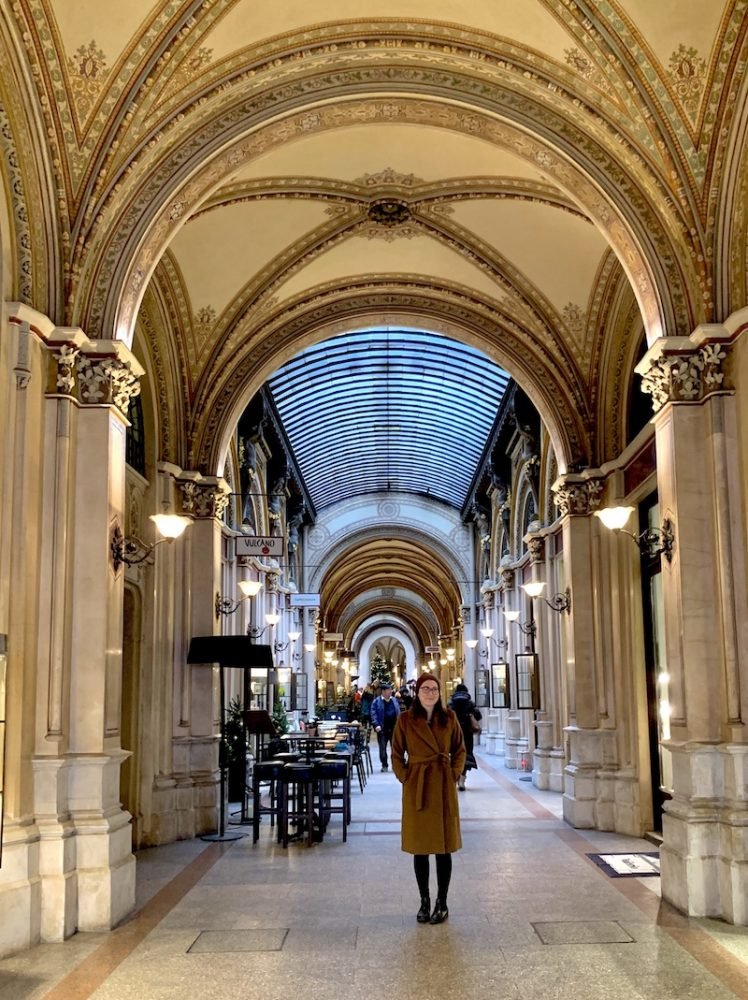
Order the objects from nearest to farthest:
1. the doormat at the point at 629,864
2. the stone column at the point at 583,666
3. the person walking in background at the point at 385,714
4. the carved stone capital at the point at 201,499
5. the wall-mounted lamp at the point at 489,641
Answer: the doormat at the point at 629,864, the stone column at the point at 583,666, the carved stone capital at the point at 201,499, the person walking in background at the point at 385,714, the wall-mounted lamp at the point at 489,641

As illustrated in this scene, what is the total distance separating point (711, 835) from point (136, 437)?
7311 mm

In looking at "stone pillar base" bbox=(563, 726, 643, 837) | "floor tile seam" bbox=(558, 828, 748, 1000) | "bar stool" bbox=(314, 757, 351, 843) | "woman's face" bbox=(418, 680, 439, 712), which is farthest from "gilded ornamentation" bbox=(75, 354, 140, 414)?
"stone pillar base" bbox=(563, 726, 643, 837)

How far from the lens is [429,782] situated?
6875mm

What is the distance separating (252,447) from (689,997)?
13512 mm

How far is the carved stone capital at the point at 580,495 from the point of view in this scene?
12133 millimetres

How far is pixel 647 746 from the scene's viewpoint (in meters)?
11.1

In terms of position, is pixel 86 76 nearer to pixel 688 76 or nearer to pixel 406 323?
pixel 688 76

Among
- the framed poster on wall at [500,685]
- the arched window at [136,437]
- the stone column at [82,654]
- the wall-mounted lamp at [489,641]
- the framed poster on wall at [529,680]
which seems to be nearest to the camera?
the stone column at [82,654]

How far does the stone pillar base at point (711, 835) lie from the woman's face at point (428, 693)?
6.85ft

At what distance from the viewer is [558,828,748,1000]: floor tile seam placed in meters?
5.78

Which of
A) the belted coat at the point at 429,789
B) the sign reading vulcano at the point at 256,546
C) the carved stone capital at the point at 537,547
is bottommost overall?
the belted coat at the point at 429,789

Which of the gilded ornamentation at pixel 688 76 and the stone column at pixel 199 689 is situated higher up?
the gilded ornamentation at pixel 688 76

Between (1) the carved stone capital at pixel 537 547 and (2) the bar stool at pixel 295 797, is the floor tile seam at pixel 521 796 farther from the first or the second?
(1) the carved stone capital at pixel 537 547

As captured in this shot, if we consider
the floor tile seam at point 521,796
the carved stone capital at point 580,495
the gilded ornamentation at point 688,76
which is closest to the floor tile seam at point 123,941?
the floor tile seam at point 521,796
